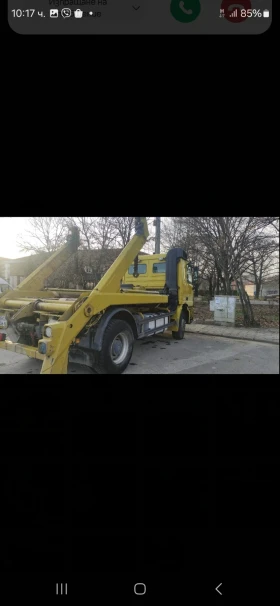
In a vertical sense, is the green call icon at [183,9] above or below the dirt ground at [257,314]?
above

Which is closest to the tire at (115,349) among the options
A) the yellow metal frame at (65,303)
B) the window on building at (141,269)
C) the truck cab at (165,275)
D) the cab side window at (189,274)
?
the yellow metal frame at (65,303)

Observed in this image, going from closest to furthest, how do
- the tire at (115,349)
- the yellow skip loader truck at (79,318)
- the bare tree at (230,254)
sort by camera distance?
the yellow skip loader truck at (79,318)
the tire at (115,349)
the bare tree at (230,254)

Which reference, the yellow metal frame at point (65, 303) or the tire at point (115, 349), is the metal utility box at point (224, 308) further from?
the tire at point (115, 349)

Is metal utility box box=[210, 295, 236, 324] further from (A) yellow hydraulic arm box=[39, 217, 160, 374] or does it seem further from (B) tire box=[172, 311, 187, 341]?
(A) yellow hydraulic arm box=[39, 217, 160, 374]

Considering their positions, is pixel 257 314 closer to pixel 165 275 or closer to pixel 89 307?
pixel 165 275

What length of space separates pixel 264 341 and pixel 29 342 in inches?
138

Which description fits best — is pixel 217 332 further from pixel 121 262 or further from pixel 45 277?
pixel 45 277

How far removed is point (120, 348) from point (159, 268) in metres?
2.36

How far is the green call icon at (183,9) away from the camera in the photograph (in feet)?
3.14

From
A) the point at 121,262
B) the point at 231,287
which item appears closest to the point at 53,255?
the point at 121,262

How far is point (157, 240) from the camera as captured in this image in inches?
160

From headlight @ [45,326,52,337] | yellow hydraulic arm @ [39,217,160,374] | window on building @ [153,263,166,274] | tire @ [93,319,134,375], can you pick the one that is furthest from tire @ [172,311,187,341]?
headlight @ [45,326,52,337]
